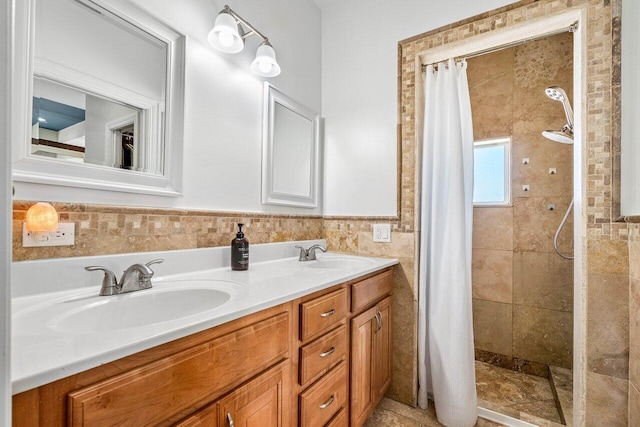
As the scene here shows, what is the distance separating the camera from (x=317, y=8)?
7.22ft

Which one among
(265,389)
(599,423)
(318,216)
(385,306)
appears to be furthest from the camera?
(318,216)

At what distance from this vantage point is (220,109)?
1.46m

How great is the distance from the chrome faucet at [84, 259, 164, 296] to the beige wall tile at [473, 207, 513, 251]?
2.40m

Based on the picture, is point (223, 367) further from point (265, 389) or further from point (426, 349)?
point (426, 349)

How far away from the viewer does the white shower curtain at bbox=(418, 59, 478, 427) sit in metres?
1.65

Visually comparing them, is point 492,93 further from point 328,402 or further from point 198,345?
point 198,345

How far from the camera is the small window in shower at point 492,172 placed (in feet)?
7.75

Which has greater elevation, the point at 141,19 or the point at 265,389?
the point at 141,19

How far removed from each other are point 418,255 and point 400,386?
0.83 m

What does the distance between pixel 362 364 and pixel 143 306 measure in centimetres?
104

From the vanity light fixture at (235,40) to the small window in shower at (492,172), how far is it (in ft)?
6.09

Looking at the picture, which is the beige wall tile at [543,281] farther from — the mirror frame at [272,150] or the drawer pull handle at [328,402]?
the drawer pull handle at [328,402]

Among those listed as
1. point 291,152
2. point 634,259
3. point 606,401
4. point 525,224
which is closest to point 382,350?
point 606,401

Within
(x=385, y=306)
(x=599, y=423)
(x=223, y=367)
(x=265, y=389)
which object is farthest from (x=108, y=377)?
(x=599, y=423)
